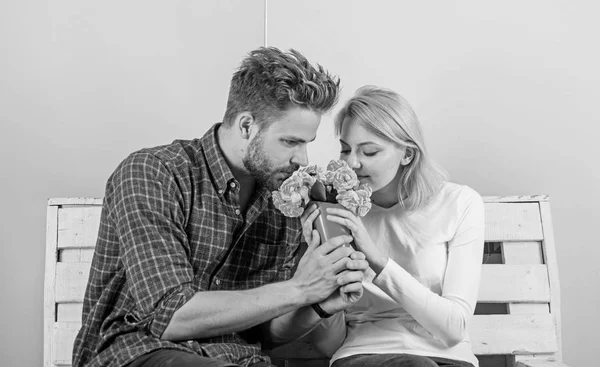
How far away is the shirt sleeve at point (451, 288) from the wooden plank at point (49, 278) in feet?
3.65

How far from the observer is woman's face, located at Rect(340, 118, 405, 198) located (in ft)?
6.07

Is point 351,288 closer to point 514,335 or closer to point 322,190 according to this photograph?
point 322,190

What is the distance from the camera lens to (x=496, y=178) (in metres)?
2.42

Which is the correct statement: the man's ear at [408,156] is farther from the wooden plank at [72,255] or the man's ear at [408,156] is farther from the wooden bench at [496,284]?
the wooden plank at [72,255]

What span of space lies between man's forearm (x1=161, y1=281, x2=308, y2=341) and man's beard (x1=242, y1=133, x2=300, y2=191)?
30 centimetres

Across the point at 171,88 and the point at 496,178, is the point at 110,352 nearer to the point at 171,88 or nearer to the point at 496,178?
the point at 171,88

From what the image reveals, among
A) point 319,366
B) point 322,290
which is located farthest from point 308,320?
point 319,366

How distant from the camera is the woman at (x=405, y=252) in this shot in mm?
1745

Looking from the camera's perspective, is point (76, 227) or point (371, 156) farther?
point (76, 227)

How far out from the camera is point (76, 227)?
2188 mm

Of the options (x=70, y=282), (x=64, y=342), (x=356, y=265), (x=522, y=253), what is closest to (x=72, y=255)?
(x=70, y=282)

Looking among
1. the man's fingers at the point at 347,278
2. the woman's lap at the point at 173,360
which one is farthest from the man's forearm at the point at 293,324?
the woman's lap at the point at 173,360

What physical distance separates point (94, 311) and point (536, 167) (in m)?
1.65

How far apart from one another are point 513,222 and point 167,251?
1.28 m
